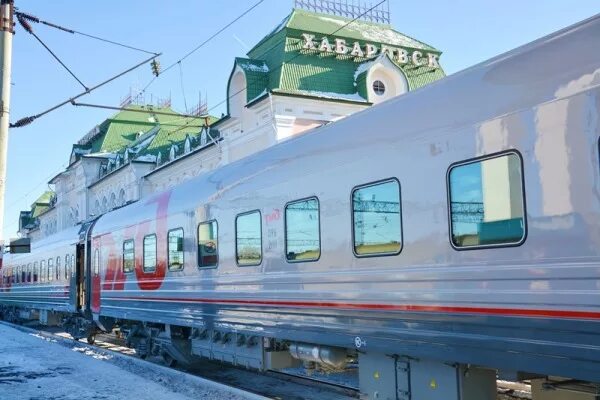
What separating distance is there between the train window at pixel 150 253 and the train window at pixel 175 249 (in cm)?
72

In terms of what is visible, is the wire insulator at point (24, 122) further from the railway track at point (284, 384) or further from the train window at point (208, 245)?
the railway track at point (284, 384)

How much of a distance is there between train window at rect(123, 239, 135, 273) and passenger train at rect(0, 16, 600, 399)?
251 cm

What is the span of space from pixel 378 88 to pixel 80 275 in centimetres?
1383

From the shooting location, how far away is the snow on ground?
29.1 ft

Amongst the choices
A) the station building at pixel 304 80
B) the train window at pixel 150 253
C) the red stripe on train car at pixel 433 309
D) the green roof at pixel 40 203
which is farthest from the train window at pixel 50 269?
the green roof at pixel 40 203

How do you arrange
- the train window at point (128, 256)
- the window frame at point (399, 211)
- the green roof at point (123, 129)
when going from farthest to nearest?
the green roof at point (123, 129)
the train window at point (128, 256)
the window frame at point (399, 211)

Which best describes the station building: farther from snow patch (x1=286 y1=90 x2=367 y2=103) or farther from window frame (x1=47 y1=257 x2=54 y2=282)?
window frame (x1=47 y1=257 x2=54 y2=282)

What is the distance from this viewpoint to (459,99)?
18.0 feet

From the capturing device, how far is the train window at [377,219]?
604 centimetres

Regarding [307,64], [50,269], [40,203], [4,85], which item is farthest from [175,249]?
[40,203]

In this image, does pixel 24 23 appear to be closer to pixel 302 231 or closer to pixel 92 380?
pixel 92 380

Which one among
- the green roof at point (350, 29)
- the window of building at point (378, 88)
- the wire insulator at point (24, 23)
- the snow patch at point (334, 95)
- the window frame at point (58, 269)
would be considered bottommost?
the window frame at point (58, 269)

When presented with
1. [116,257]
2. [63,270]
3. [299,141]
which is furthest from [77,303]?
[299,141]

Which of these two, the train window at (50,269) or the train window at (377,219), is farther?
the train window at (50,269)
